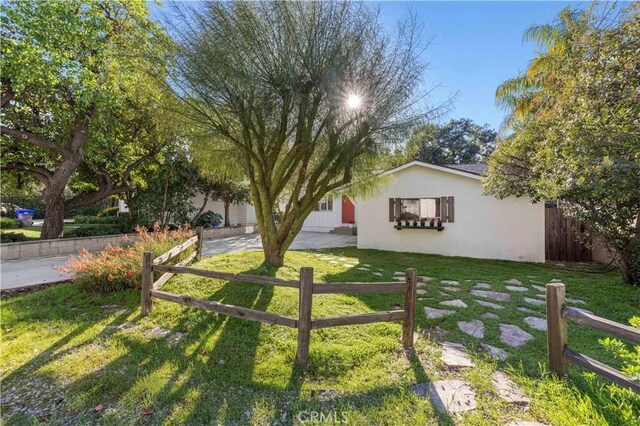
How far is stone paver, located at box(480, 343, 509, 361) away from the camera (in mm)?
3309

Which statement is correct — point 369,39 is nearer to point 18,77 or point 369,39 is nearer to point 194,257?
point 194,257

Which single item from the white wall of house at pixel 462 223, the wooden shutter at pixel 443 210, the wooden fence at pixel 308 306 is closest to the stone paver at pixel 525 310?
the wooden fence at pixel 308 306

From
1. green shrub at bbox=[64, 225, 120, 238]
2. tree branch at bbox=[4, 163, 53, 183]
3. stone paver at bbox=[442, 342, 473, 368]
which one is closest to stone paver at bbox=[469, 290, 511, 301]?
stone paver at bbox=[442, 342, 473, 368]

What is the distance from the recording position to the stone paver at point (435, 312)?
14.8ft

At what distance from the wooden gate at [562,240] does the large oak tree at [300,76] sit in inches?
320

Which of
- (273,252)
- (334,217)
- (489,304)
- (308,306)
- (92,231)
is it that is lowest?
(489,304)

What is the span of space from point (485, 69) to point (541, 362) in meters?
6.86

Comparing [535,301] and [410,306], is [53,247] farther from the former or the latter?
[535,301]

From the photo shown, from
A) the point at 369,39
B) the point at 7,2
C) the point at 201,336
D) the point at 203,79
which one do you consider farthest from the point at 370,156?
the point at 7,2

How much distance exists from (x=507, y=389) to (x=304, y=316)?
1.90 meters

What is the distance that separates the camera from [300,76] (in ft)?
15.2

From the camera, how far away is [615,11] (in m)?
4.19

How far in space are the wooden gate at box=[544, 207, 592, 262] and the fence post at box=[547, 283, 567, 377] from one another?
29.5 feet
